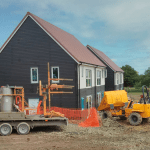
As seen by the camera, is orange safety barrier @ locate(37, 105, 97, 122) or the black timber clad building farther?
the black timber clad building

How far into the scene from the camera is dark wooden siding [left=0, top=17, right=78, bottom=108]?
19.2m

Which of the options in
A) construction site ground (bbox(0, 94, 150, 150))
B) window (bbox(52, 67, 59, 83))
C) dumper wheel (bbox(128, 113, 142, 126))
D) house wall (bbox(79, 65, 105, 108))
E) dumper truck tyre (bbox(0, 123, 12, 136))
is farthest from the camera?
house wall (bbox(79, 65, 105, 108))

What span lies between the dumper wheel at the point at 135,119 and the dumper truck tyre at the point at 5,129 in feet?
29.8

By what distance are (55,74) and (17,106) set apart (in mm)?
6883

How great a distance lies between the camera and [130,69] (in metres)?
80.9

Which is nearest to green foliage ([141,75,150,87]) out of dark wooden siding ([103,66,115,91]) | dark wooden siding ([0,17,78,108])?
dark wooden siding ([103,66,115,91])

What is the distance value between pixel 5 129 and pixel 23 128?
1.13 metres

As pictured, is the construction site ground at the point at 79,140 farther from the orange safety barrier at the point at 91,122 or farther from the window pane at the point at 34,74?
the window pane at the point at 34,74

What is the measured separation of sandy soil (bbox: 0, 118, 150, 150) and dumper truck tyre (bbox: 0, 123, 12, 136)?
1.05 feet

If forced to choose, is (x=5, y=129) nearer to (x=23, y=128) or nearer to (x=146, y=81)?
(x=23, y=128)

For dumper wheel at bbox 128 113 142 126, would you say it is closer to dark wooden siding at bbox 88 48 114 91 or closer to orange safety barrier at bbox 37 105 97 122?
orange safety barrier at bbox 37 105 97 122

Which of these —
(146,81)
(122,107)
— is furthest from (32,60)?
(146,81)

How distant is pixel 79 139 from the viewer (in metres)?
11.4

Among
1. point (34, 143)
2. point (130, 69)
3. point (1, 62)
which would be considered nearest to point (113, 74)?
point (1, 62)
